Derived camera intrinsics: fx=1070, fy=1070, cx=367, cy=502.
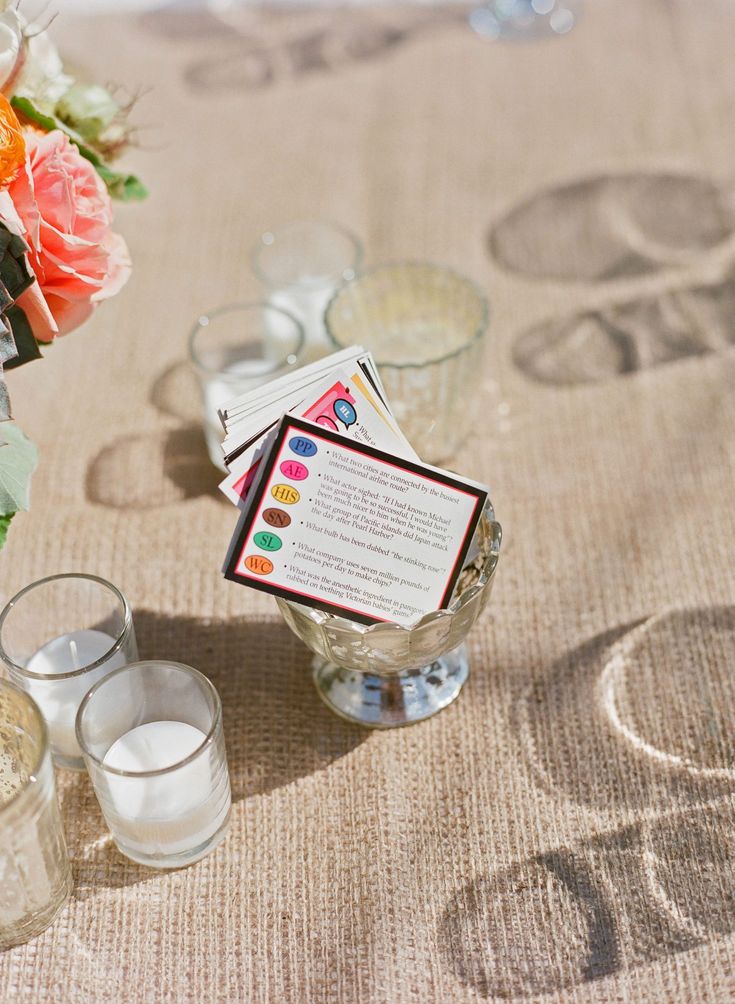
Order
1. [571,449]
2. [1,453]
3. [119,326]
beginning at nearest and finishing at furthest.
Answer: [1,453]
[571,449]
[119,326]

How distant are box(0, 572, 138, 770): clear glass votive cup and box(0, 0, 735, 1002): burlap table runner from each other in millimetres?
59

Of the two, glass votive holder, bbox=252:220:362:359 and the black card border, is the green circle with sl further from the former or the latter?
glass votive holder, bbox=252:220:362:359

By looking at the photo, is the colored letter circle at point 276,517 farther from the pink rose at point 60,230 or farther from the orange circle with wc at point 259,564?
the pink rose at point 60,230

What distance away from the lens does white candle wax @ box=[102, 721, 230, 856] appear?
1.97 ft

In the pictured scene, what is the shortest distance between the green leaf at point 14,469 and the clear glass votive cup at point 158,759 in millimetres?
117

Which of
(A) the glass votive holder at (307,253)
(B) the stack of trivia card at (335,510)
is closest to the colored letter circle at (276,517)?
(B) the stack of trivia card at (335,510)

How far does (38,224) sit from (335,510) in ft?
0.77

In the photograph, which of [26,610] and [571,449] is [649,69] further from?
[26,610]

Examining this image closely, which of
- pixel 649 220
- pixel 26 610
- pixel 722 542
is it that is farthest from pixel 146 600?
pixel 649 220

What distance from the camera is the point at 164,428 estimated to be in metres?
0.94

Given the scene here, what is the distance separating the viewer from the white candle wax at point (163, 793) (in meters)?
0.60

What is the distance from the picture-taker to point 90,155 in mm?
725

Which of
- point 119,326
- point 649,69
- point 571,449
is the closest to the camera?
point 571,449

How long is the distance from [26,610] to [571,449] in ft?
1.51
